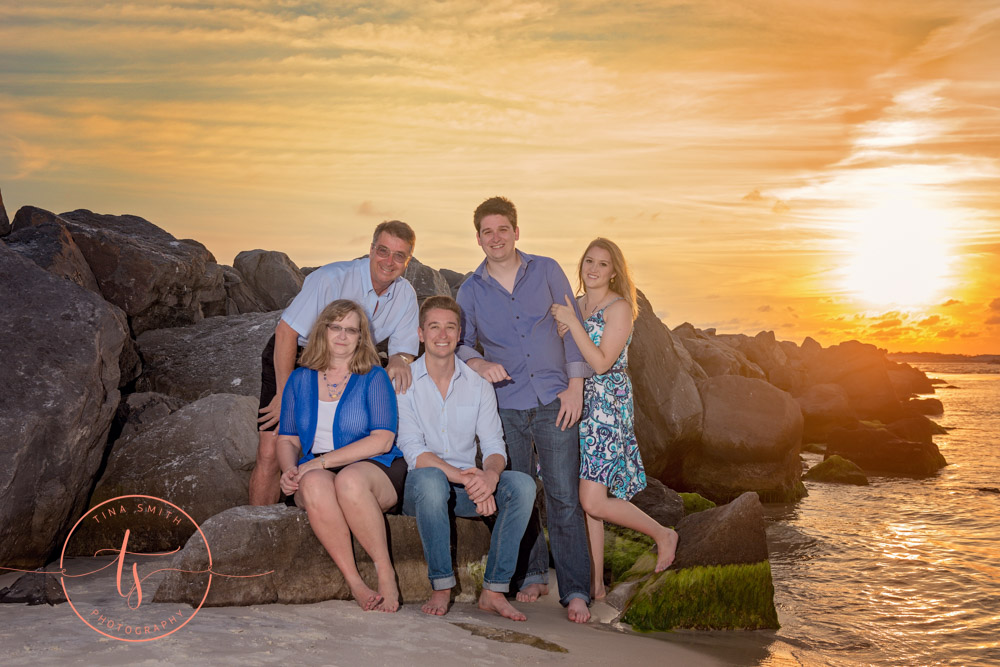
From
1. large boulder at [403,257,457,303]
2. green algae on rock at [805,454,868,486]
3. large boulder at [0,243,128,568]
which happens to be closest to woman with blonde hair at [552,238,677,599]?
large boulder at [0,243,128,568]

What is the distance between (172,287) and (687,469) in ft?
29.5

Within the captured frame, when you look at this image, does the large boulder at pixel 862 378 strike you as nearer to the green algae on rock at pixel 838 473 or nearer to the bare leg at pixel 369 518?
the green algae on rock at pixel 838 473

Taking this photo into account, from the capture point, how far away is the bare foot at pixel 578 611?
5438 millimetres

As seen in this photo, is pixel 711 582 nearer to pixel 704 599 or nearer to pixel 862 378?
pixel 704 599

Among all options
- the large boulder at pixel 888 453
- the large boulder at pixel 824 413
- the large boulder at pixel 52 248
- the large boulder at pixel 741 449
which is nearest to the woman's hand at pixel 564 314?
the large boulder at pixel 52 248

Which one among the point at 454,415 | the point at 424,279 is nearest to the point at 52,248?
the point at 454,415

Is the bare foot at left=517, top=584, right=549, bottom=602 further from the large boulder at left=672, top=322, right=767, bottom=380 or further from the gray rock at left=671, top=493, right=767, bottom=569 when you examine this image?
the large boulder at left=672, top=322, right=767, bottom=380

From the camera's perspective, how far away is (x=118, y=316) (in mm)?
7129

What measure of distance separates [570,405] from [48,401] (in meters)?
3.91

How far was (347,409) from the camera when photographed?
16.9ft

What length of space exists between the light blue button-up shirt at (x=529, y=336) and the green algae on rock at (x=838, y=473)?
40.5ft

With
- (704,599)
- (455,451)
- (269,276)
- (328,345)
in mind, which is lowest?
(704,599)

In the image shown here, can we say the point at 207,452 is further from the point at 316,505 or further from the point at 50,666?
the point at 50,666

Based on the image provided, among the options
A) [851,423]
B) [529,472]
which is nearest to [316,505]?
[529,472]
